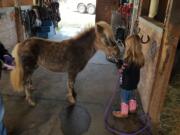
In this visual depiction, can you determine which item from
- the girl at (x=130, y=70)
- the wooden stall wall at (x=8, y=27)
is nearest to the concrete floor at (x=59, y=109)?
the girl at (x=130, y=70)

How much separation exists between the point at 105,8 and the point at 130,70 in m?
6.07

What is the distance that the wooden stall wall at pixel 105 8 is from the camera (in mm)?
7891

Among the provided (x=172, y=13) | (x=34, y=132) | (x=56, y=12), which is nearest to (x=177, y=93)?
(x=172, y=13)

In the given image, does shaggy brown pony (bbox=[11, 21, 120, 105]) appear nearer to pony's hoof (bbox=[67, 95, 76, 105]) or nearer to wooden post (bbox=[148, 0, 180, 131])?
pony's hoof (bbox=[67, 95, 76, 105])

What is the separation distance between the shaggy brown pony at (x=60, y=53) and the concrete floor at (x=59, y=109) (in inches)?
10.2

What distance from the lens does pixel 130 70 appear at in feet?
7.98

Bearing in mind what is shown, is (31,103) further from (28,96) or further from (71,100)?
(71,100)

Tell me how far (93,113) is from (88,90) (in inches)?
27.7

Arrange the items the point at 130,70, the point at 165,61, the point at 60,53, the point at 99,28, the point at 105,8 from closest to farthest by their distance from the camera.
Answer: the point at 165,61
the point at 130,70
the point at 99,28
the point at 60,53
the point at 105,8

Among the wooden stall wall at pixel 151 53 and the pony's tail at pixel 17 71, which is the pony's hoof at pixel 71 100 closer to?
the pony's tail at pixel 17 71

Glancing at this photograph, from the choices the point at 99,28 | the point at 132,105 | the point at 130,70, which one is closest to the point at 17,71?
the point at 99,28

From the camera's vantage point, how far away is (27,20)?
18.7 feet

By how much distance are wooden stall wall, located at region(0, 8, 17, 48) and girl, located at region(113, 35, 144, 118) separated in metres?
3.49

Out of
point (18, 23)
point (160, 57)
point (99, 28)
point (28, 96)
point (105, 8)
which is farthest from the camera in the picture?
point (105, 8)
